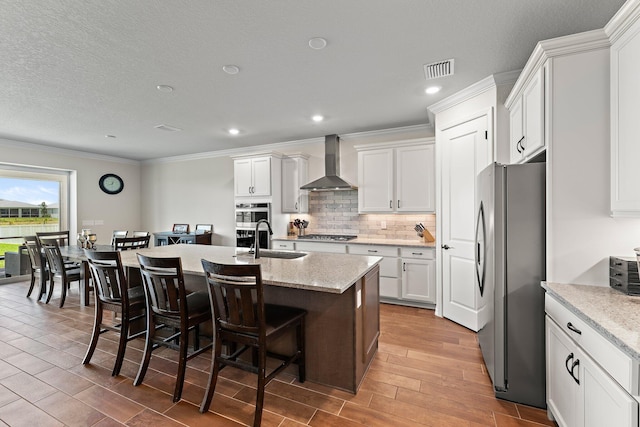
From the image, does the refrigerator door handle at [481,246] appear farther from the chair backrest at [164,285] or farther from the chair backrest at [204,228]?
the chair backrest at [204,228]

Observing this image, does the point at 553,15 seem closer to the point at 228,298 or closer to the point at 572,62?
the point at 572,62

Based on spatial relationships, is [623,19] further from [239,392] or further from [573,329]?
[239,392]

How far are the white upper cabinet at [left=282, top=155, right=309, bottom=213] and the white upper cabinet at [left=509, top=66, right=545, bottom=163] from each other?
3.23m

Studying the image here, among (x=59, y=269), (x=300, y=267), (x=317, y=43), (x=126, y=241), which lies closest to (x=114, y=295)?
(x=300, y=267)

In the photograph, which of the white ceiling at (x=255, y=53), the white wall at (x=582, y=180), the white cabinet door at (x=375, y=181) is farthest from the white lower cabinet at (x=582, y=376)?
the white cabinet door at (x=375, y=181)

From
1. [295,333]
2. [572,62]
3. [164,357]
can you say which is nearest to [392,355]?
[295,333]

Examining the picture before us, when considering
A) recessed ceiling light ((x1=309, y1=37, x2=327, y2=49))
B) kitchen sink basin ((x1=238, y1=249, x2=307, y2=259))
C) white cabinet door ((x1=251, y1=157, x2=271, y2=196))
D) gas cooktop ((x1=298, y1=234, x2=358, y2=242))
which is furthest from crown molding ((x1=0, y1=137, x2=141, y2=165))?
recessed ceiling light ((x1=309, y1=37, x2=327, y2=49))

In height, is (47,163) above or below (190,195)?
above

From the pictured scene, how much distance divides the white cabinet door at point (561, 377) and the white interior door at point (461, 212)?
1.23 m

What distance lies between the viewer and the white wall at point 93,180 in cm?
535

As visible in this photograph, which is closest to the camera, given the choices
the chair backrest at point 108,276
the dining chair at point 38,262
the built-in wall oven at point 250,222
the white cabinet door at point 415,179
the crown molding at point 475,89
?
the chair backrest at point 108,276

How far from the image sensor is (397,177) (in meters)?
4.25

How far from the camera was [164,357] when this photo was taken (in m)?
2.64

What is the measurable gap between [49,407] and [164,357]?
789mm
